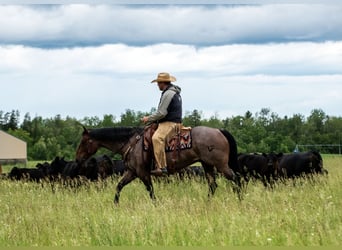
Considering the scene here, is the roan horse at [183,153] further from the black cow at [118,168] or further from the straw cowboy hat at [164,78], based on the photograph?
the black cow at [118,168]

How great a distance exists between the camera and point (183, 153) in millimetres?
13078

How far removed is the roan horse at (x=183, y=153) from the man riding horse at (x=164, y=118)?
0.25 meters

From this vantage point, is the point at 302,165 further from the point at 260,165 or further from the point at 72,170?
the point at 72,170

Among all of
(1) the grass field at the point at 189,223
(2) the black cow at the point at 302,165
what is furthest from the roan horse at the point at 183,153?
(2) the black cow at the point at 302,165

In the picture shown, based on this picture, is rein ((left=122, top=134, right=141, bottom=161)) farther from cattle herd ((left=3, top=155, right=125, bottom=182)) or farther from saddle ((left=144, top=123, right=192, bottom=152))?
cattle herd ((left=3, top=155, right=125, bottom=182))

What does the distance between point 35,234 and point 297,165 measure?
10.7m

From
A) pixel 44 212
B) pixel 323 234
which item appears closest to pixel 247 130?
pixel 44 212

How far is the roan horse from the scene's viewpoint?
1305cm

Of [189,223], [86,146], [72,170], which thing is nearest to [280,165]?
[72,170]

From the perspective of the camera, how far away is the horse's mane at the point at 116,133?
13.8 m

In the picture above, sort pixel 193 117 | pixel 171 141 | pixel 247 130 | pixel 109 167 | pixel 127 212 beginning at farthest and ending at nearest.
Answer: pixel 247 130 → pixel 193 117 → pixel 109 167 → pixel 171 141 → pixel 127 212

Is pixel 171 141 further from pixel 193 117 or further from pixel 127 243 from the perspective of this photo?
pixel 193 117

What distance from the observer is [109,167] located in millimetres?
19766

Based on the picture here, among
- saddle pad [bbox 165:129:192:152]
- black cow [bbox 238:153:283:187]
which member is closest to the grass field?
saddle pad [bbox 165:129:192:152]
